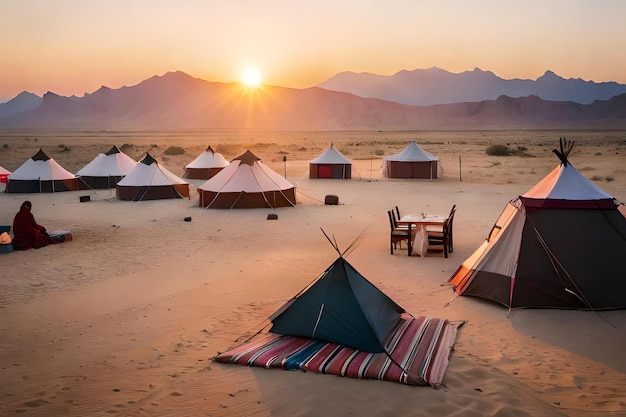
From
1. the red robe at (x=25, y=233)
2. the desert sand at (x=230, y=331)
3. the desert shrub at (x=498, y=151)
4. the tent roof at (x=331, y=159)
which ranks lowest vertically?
the desert sand at (x=230, y=331)

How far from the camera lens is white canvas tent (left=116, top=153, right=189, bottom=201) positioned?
80.1ft

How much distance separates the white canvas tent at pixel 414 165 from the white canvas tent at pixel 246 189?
13.1 meters

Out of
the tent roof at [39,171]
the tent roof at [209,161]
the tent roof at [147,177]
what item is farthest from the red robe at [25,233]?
the tent roof at [209,161]

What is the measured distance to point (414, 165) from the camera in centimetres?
3344

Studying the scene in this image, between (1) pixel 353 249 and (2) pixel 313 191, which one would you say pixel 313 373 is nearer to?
(1) pixel 353 249

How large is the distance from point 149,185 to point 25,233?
10.1m

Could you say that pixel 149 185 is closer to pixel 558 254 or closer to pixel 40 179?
pixel 40 179

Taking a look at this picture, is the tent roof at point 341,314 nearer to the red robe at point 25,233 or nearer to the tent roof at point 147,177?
the red robe at point 25,233

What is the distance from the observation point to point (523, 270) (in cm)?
893

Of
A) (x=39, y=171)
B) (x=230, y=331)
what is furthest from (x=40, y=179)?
(x=230, y=331)

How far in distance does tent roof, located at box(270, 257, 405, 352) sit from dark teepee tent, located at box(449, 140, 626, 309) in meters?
2.25

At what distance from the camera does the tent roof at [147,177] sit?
2456cm

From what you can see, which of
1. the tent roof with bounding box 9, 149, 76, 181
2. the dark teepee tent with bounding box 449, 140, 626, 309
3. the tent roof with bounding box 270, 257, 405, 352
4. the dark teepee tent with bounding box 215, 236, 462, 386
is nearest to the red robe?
the dark teepee tent with bounding box 215, 236, 462, 386

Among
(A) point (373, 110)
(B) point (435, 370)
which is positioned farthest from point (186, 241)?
(A) point (373, 110)
